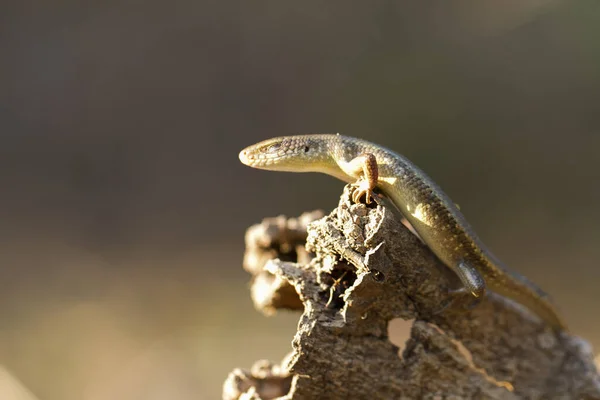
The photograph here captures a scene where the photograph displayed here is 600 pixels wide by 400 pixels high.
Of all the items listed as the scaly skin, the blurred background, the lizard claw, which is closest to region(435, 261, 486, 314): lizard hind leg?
the scaly skin

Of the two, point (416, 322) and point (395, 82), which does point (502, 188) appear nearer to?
point (395, 82)

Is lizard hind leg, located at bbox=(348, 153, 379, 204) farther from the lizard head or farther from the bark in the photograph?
the lizard head

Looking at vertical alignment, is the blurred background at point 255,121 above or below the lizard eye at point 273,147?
above

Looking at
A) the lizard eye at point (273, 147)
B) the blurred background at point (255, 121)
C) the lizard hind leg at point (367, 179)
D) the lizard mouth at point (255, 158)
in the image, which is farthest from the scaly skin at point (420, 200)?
the blurred background at point (255, 121)

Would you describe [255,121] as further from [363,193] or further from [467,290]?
[467,290]

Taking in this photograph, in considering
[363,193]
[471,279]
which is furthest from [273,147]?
[471,279]

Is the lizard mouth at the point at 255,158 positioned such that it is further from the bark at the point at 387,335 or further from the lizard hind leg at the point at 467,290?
the lizard hind leg at the point at 467,290
